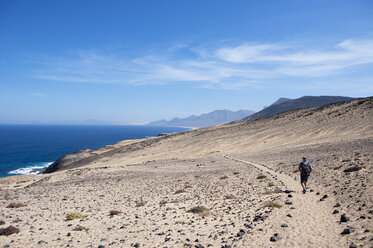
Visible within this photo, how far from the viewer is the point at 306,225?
10070 mm

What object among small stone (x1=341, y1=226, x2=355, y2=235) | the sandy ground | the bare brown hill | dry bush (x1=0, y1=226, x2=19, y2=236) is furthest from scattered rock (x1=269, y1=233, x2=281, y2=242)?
the bare brown hill

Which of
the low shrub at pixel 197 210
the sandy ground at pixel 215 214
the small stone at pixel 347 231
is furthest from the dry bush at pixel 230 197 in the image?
the small stone at pixel 347 231

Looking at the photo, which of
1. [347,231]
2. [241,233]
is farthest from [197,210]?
[347,231]

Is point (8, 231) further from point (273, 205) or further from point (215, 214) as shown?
point (273, 205)

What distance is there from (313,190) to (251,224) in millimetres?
7179

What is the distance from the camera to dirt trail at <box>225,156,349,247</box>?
338 inches

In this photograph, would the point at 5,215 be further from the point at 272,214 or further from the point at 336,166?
the point at 336,166

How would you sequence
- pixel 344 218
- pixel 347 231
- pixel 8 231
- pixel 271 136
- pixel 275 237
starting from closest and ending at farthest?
pixel 347 231 < pixel 275 237 < pixel 344 218 < pixel 8 231 < pixel 271 136

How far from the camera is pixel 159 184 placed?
2412cm

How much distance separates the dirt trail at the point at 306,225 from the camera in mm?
8586

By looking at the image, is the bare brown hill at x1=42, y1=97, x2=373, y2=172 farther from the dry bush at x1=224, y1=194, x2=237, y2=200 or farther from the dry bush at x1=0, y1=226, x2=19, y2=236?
the dry bush at x1=0, y1=226, x2=19, y2=236

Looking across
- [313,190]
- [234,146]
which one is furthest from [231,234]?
[234,146]

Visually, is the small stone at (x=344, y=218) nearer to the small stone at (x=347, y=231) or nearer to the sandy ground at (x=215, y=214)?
the sandy ground at (x=215, y=214)

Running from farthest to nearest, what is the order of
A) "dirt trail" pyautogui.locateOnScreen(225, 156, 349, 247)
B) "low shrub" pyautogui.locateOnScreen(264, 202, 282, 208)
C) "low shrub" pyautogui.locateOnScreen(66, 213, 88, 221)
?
"low shrub" pyautogui.locateOnScreen(66, 213, 88, 221) < "low shrub" pyautogui.locateOnScreen(264, 202, 282, 208) < "dirt trail" pyautogui.locateOnScreen(225, 156, 349, 247)
